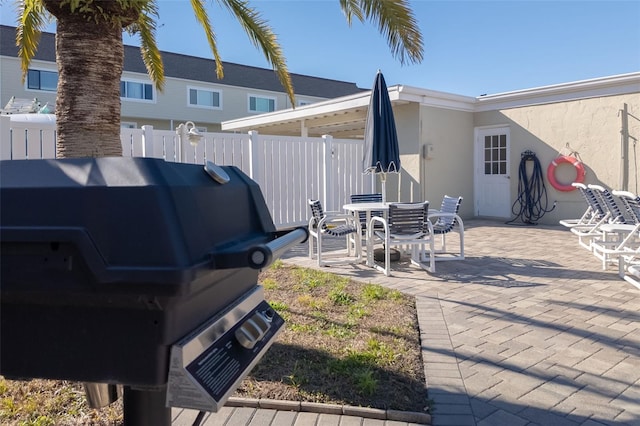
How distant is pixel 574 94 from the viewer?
1094cm

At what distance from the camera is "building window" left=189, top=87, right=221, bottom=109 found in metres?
26.5

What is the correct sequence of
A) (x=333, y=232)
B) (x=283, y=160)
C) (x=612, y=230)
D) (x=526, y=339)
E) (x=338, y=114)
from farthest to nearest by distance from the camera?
(x=338, y=114)
(x=283, y=160)
(x=333, y=232)
(x=612, y=230)
(x=526, y=339)

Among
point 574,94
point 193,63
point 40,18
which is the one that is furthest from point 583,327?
point 193,63

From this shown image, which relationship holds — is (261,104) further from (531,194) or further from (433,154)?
(531,194)

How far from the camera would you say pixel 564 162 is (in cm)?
1105

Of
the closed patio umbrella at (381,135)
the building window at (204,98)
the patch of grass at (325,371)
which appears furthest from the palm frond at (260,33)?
the building window at (204,98)

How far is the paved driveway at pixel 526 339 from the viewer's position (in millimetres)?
2688

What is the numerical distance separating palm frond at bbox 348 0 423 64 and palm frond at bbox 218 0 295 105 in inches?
45.0

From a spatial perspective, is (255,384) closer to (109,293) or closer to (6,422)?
(6,422)

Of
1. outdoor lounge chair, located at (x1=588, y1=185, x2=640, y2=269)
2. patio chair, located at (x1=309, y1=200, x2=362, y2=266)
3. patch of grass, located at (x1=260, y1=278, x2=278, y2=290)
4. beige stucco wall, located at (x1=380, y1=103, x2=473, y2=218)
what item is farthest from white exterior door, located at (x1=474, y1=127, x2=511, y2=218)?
patch of grass, located at (x1=260, y1=278, x2=278, y2=290)

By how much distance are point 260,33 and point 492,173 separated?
27.9 ft

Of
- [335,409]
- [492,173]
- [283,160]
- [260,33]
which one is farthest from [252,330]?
[492,173]

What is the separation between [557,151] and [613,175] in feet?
4.34

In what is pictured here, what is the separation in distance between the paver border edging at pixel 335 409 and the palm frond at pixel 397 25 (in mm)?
4516
